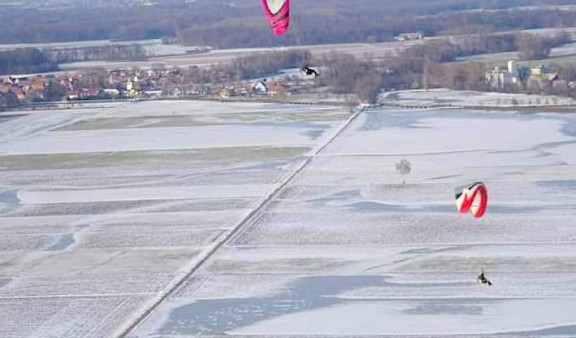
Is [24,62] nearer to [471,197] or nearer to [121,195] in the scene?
[121,195]

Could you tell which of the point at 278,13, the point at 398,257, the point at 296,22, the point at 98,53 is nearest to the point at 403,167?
the point at 398,257

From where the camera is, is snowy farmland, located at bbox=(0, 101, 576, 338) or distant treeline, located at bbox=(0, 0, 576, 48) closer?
snowy farmland, located at bbox=(0, 101, 576, 338)

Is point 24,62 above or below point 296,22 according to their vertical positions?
above

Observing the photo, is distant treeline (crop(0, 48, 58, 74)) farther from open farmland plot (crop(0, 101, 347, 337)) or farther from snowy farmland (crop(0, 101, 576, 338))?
snowy farmland (crop(0, 101, 576, 338))

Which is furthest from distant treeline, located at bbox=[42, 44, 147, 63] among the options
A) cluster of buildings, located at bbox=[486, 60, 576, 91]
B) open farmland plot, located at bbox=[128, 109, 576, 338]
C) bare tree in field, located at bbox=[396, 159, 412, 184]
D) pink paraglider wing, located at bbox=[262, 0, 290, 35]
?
pink paraglider wing, located at bbox=[262, 0, 290, 35]

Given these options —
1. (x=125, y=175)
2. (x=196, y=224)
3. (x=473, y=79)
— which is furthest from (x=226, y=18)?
(x=196, y=224)

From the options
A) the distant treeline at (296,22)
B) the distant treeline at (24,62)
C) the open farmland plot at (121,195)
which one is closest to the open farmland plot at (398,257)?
the open farmland plot at (121,195)
